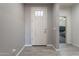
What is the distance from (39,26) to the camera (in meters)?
6.49

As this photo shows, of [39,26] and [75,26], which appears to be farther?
[39,26]

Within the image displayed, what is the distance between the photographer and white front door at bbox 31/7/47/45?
6.42 meters

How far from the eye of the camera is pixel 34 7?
20.6ft

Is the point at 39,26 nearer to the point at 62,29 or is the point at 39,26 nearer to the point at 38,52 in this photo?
the point at 62,29

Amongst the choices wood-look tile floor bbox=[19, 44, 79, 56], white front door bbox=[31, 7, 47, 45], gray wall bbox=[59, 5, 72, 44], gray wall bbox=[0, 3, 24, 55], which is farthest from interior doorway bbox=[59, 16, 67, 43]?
gray wall bbox=[0, 3, 24, 55]

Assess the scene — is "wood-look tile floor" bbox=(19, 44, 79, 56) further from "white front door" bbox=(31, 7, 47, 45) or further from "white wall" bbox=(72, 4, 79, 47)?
"white front door" bbox=(31, 7, 47, 45)

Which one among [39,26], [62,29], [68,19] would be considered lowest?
[62,29]

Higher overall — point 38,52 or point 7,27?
point 7,27

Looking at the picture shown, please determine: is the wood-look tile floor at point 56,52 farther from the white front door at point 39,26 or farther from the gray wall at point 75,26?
the white front door at point 39,26

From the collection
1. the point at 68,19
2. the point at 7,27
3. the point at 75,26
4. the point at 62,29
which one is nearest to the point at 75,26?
the point at 75,26

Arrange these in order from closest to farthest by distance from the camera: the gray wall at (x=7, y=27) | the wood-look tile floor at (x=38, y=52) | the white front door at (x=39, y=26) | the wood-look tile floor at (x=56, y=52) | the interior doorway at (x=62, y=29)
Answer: the gray wall at (x=7, y=27)
the wood-look tile floor at (x=56, y=52)
the wood-look tile floor at (x=38, y=52)
the interior doorway at (x=62, y=29)
the white front door at (x=39, y=26)

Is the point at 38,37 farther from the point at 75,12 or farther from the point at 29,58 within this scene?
the point at 29,58

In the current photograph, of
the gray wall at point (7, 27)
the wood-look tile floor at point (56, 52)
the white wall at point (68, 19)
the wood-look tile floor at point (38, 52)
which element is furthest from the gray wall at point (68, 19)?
the gray wall at point (7, 27)

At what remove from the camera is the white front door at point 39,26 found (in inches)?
253
